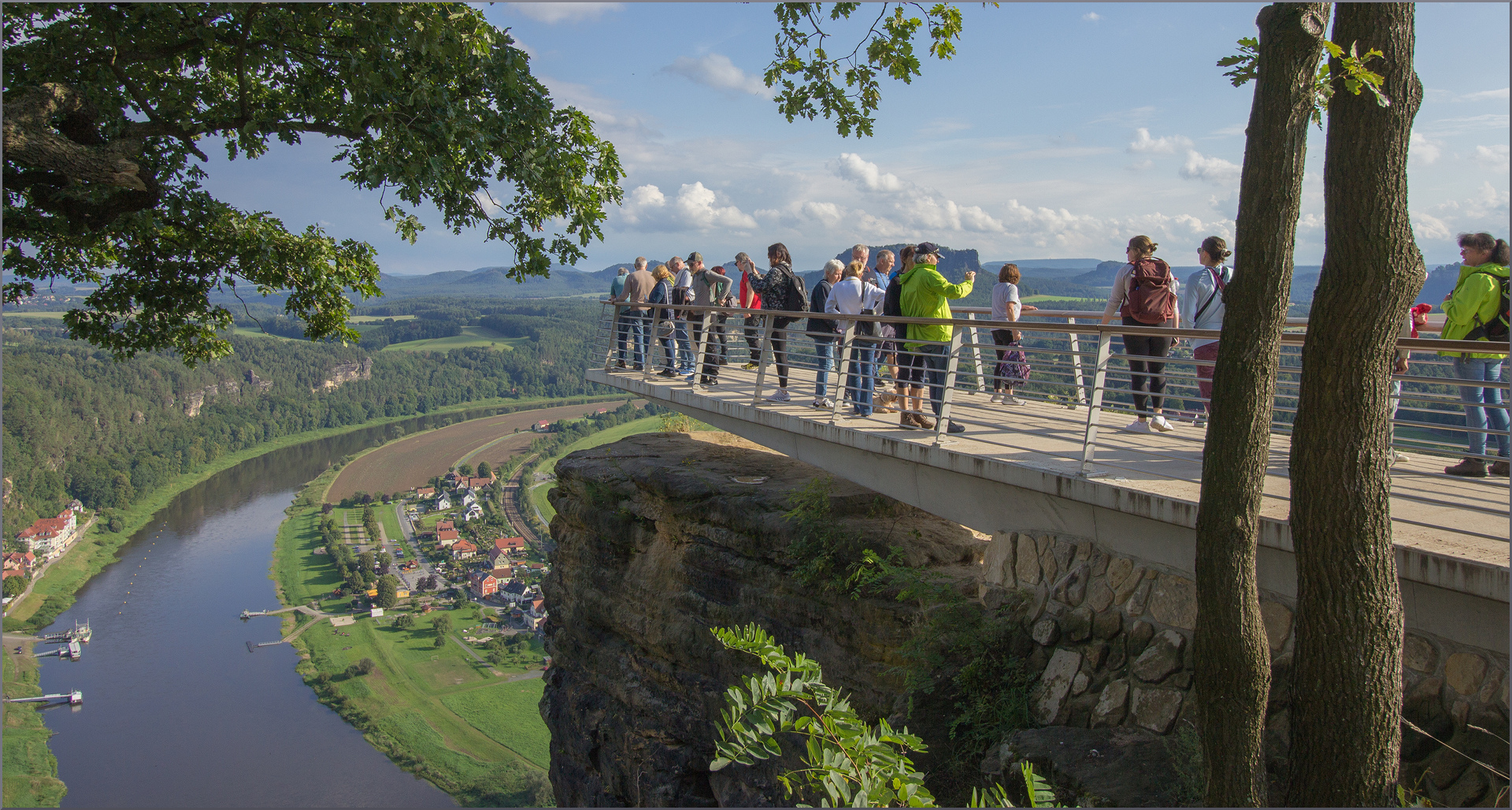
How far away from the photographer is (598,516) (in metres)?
11.7

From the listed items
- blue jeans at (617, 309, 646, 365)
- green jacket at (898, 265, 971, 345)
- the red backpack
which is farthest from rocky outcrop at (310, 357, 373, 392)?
the red backpack

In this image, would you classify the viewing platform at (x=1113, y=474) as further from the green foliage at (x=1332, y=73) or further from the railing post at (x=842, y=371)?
the green foliage at (x=1332, y=73)

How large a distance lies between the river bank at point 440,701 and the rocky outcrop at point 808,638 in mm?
13857

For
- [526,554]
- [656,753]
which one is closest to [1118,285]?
[656,753]

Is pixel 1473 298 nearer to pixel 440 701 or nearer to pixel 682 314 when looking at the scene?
pixel 682 314

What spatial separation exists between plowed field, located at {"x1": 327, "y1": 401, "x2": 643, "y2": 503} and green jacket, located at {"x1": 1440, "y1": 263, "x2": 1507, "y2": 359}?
232 feet

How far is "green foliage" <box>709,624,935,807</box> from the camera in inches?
110

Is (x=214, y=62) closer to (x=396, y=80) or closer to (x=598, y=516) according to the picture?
(x=396, y=80)

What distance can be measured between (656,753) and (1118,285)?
751 centimetres

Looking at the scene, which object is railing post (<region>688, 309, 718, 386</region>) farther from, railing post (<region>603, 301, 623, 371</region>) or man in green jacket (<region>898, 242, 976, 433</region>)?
man in green jacket (<region>898, 242, 976, 433</region>)

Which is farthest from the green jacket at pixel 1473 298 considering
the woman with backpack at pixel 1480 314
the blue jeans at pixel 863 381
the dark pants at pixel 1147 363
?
the blue jeans at pixel 863 381

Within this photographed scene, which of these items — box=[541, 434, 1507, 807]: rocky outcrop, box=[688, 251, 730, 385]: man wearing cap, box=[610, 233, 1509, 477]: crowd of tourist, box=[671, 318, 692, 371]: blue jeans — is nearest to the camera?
box=[541, 434, 1507, 807]: rocky outcrop

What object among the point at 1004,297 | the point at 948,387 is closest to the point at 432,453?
the point at 1004,297

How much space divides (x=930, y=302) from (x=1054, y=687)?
3737 millimetres
